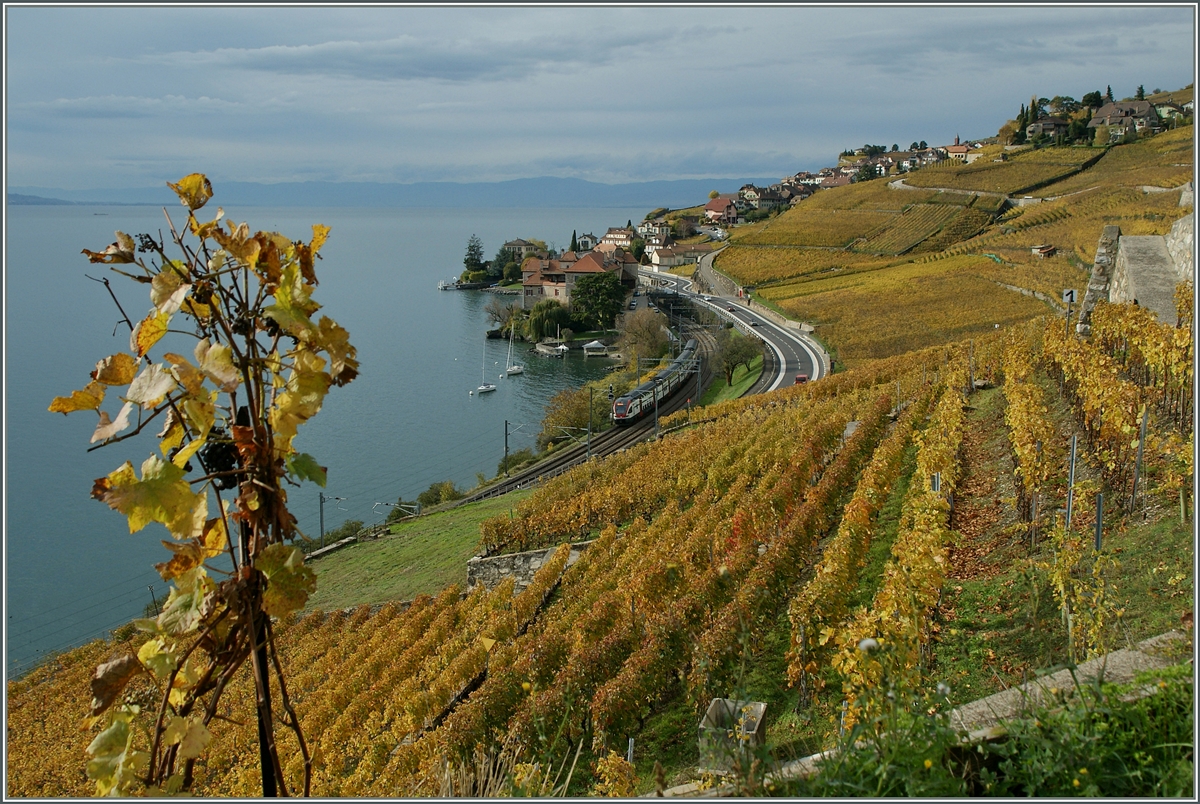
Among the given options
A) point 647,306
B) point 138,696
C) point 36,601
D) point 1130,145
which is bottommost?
point 36,601

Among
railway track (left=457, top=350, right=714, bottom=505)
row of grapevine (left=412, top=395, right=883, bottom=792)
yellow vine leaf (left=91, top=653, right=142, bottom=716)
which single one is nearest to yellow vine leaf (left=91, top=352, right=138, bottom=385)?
yellow vine leaf (left=91, top=653, right=142, bottom=716)

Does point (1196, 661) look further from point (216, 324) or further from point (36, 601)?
point (36, 601)

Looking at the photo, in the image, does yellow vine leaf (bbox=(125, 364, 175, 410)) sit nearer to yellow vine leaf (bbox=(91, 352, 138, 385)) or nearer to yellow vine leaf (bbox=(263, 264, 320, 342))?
yellow vine leaf (bbox=(91, 352, 138, 385))

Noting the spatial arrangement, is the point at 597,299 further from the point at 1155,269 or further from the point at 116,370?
the point at 116,370

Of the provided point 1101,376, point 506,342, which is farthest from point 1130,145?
point 1101,376

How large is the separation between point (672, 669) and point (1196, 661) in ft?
22.2

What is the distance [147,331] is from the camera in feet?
5.45

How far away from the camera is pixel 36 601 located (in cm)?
2675

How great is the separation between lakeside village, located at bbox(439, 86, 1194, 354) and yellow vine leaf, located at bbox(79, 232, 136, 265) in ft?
211

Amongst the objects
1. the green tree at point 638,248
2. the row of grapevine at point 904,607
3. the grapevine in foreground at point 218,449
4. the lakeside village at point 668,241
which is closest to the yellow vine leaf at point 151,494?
the grapevine in foreground at point 218,449

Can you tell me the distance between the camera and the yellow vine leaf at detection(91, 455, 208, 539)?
1537 mm

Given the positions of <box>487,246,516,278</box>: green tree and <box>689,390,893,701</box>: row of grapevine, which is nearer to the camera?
<box>689,390,893,701</box>: row of grapevine

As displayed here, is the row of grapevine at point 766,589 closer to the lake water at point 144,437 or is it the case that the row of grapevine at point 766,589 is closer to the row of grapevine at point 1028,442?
the row of grapevine at point 1028,442

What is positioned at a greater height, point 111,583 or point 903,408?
point 903,408
